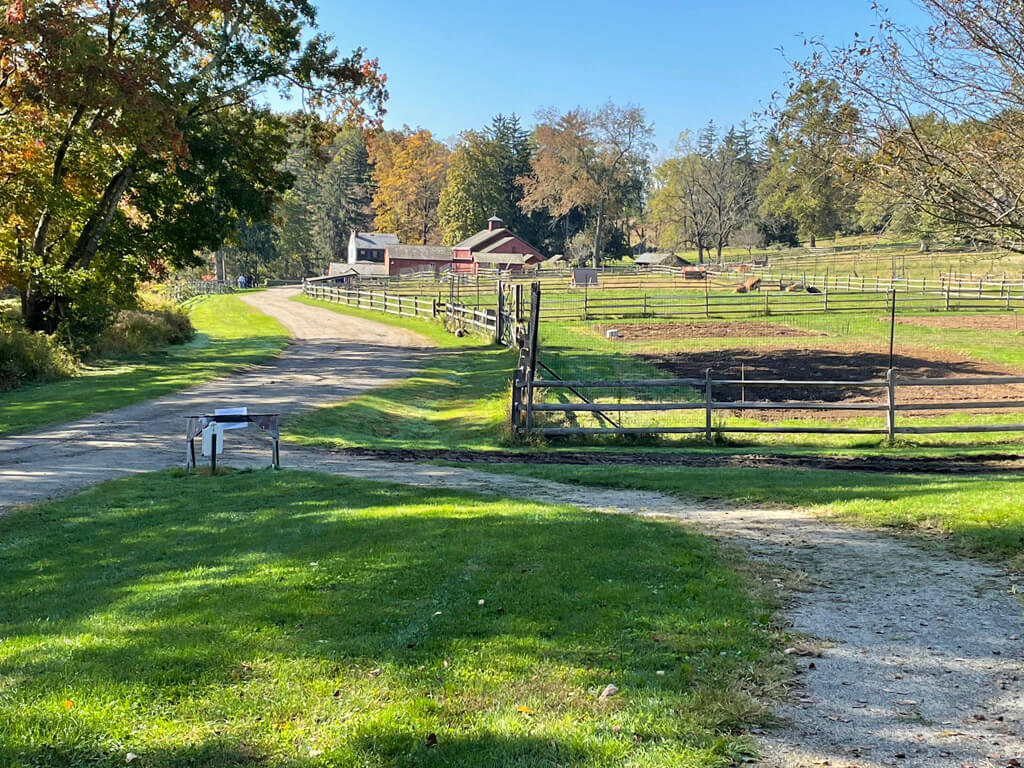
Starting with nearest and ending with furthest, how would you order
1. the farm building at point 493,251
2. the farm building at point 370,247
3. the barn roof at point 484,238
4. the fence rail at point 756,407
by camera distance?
the fence rail at point 756,407 → the farm building at point 493,251 → the barn roof at point 484,238 → the farm building at point 370,247

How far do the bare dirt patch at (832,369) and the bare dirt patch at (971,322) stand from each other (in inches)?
353

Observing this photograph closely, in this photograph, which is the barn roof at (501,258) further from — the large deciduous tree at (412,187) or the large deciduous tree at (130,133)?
the large deciduous tree at (130,133)

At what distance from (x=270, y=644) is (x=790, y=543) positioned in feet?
18.0

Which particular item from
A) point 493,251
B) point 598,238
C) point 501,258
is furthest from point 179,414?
point 598,238

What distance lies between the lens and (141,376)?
26.3 metres

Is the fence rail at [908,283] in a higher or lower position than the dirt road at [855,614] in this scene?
higher

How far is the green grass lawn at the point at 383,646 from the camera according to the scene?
13.8 ft

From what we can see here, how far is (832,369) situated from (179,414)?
738 inches

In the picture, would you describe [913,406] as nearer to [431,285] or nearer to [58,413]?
[58,413]

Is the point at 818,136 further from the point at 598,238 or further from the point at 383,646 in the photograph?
the point at 598,238

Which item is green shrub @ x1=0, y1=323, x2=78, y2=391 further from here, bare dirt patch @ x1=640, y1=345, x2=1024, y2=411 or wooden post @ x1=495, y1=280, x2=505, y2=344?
bare dirt patch @ x1=640, y1=345, x2=1024, y2=411

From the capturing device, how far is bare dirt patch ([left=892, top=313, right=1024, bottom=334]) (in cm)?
3716

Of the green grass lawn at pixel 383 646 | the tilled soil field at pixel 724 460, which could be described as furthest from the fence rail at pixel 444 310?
the green grass lawn at pixel 383 646

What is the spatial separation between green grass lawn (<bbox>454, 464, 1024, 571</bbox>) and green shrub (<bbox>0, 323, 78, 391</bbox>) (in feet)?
53.0
